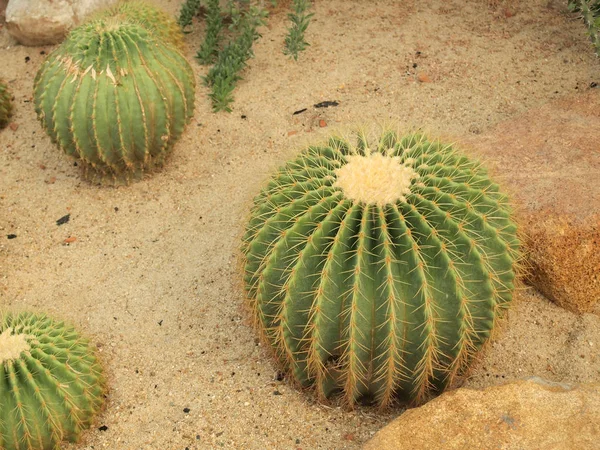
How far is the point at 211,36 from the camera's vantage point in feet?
21.6

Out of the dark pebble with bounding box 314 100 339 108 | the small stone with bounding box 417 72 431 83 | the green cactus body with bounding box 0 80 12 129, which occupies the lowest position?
the dark pebble with bounding box 314 100 339 108

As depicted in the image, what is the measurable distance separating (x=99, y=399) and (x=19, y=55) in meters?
4.29

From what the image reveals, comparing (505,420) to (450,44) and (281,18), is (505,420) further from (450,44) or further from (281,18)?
(281,18)

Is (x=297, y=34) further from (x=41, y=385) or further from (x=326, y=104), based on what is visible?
(x=41, y=385)

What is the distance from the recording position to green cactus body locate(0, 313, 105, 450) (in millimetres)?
3326

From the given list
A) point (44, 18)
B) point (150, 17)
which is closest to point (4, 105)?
point (44, 18)

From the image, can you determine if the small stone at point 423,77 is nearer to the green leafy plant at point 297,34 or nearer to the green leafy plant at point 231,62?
the green leafy plant at point 297,34

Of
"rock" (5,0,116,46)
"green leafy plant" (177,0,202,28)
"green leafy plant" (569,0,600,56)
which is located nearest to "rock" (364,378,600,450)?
"green leafy plant" (569,0,600,56)

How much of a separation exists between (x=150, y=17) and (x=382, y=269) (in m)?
3.78

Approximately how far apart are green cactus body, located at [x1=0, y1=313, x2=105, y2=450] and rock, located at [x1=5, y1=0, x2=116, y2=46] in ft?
13.1

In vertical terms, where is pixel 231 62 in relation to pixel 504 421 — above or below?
below

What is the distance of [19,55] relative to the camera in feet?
22.7

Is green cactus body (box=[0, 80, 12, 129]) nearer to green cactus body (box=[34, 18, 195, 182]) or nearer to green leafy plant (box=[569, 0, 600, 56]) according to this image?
green cactus body (box=[34, 18, 195, 182])

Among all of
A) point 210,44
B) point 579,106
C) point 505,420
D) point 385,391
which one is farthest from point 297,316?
point 210,44
